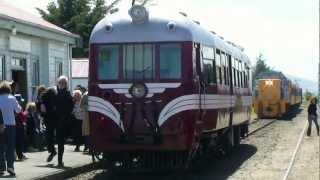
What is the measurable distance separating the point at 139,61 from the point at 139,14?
869 millimetres

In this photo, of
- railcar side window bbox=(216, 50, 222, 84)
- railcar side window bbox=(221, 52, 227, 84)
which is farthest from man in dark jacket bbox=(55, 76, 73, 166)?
railcar side window bbox=(221, 52, 227, 84)

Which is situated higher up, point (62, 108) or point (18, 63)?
point (18, 63)

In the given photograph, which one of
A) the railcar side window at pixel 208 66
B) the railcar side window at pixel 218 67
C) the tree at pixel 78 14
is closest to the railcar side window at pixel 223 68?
the railcar side window at pixel 218 67

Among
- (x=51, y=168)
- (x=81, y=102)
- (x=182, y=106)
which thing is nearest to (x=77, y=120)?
(x=81, y=102)

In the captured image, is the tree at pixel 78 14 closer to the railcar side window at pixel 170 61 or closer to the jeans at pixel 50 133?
the jeans at pixel 50 133

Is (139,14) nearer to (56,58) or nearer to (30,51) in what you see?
(30,51)

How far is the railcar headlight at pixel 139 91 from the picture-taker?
13.0 m

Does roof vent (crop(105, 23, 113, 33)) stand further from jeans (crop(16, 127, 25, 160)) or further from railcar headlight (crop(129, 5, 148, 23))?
jeans (crop(16, 127, 25, 160))

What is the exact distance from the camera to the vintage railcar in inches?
509

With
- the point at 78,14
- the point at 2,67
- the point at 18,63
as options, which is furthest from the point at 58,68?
the point at 78,14

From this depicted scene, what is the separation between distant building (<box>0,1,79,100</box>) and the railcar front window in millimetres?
5805

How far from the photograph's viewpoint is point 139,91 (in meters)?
13.0

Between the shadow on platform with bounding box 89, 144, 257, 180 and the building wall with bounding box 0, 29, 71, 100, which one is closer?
the shadow on platform with bounding box 89, 144, 257, 180

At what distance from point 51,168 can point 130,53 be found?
9.10 ft
